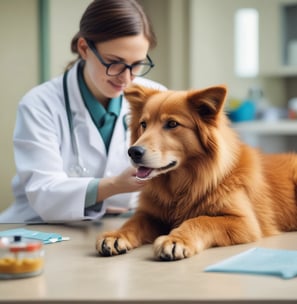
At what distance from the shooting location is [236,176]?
1795 millimetres

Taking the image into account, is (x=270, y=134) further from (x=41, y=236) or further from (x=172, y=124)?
(x=41, y=236)

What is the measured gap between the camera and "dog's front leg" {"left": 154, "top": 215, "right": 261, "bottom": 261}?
1476 mm

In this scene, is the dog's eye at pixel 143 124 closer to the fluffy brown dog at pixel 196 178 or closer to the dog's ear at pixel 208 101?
the fluffy brown dog at pixel 196 178

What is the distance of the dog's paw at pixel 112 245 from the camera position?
5.00 feet

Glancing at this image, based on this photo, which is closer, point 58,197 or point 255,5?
point 58,197

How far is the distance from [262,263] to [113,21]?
110cm

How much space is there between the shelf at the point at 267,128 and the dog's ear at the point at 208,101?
9.71ft

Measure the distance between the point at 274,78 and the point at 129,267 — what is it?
436 cm

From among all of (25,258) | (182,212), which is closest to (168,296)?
(25,258)

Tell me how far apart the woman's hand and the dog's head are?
0.13 metres

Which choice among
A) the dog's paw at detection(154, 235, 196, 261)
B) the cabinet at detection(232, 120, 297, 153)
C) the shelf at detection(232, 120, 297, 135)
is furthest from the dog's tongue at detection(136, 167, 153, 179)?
the shelf at detection(232, 120, 297, 135)

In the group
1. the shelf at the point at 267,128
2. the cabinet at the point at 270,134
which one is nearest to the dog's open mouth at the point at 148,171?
the cabinet at the point at 270,134

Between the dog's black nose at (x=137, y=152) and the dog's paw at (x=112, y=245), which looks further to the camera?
the dog's black nose at (x=137, y=152)

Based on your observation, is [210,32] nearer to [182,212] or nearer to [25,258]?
[182,212]
